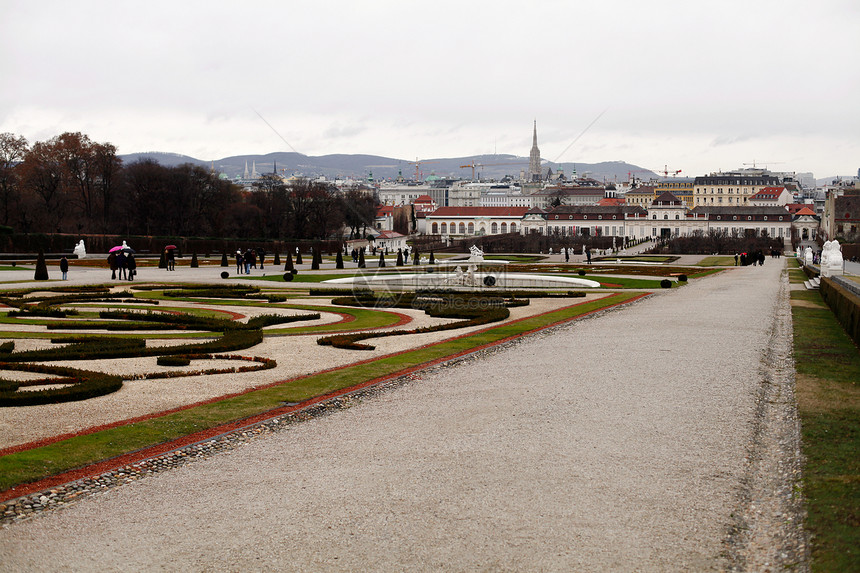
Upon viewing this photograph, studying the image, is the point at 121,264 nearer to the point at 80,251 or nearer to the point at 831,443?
the point at 80,251

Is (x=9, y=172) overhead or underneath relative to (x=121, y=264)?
overhead

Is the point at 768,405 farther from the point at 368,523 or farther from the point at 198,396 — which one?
the point at 198,396

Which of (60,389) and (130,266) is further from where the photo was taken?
(130,266)

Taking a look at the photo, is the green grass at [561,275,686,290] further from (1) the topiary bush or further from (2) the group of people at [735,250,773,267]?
(1) the topiary bush

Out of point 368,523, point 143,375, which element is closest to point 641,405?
point 368,523

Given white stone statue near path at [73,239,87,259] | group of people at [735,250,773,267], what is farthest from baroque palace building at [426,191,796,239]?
white stone statue near path at [73,239,87,259]

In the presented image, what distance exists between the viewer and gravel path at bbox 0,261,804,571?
5.97 meters

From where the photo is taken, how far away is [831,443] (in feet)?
28.9

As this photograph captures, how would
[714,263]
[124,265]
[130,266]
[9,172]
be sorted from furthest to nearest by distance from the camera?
[9,172] → [714,263] → [124,265] → [130,266]

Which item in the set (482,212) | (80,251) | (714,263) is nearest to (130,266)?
(80,251)

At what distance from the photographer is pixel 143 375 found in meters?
12.3

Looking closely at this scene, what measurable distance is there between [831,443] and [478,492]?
14.0 feet

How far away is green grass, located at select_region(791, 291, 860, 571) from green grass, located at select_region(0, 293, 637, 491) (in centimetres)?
596

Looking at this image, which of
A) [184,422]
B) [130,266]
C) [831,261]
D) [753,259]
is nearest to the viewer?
[184,422]
